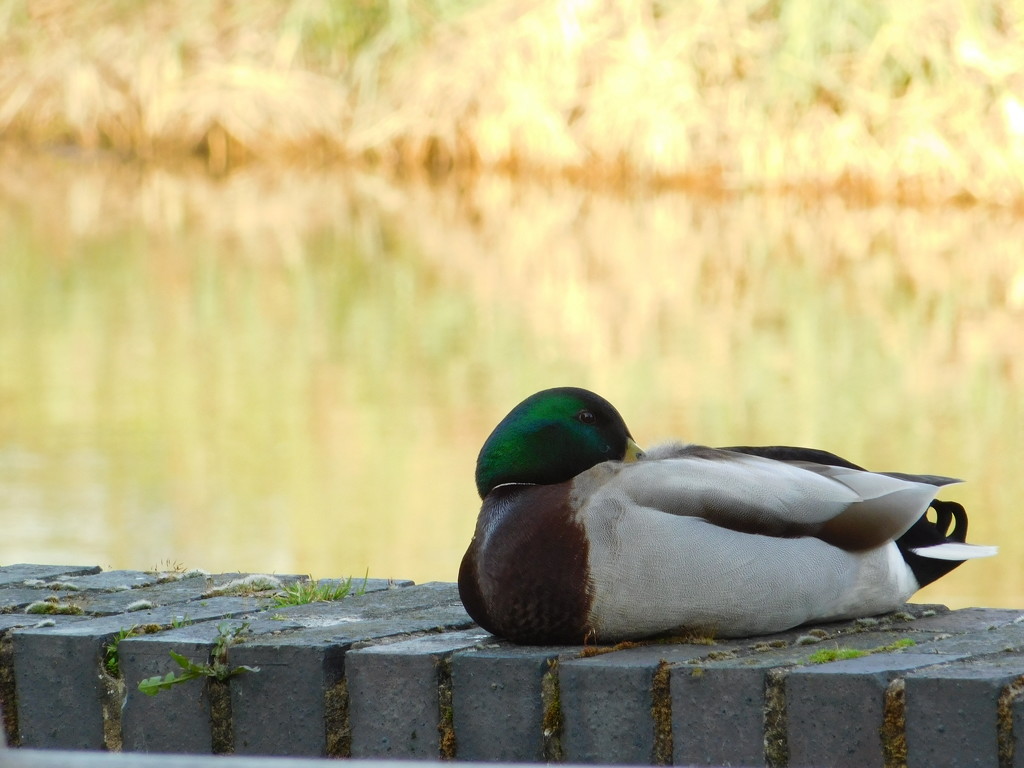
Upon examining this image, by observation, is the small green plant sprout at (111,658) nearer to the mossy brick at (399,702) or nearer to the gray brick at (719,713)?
the mossy brick at (399,702)

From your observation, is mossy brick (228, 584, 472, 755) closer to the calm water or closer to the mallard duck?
the mallard duck

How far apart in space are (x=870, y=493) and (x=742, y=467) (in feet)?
0.54

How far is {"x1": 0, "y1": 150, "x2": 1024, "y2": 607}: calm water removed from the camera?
17.9 feet

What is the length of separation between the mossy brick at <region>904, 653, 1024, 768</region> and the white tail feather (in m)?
0.47

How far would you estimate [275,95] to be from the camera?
15.7 metres

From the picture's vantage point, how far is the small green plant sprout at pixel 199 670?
84.7 inches

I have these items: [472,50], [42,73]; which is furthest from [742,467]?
[42,73]

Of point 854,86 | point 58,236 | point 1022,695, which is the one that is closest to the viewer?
point 1022,695

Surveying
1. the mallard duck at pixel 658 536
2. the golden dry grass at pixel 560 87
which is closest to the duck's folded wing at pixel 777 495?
the mallard duck at pixel 658 536

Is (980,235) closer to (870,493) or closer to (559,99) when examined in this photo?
(559,99)

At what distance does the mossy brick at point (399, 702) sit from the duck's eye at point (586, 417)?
0.37 m

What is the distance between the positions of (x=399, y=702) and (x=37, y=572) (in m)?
0.88

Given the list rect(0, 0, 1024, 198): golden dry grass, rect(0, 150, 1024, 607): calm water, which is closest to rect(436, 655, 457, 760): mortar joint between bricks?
rect(0, 150, 1024, 607): calm water

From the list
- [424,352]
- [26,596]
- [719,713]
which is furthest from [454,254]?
[719,713]
